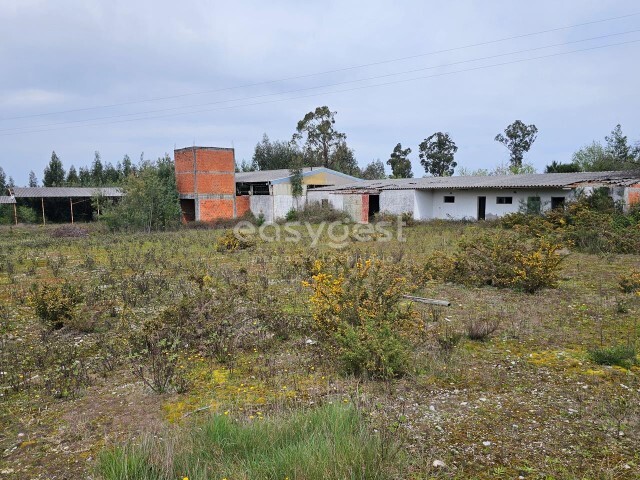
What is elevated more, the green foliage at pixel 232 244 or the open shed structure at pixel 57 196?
the open shed structure at pixel 57 196

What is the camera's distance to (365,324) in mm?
5172

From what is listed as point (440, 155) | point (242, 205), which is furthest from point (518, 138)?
point (242, 205)

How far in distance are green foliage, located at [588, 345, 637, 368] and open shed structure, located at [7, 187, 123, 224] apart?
33.4 metres

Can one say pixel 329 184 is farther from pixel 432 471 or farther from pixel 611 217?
pixel 432 471

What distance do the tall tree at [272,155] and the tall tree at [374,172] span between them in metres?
8.48

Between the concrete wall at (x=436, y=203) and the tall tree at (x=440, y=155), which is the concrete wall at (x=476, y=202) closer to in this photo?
the concrete wall at (x=436, y=203)

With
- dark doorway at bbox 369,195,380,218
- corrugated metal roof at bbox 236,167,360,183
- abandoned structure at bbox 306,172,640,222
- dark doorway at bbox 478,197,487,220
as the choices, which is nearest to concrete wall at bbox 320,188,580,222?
abandoned structure at bbox 306,172,640,222

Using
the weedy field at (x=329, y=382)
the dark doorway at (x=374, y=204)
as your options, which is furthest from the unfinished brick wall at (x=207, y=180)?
the weedy field at (x=329, y=382)

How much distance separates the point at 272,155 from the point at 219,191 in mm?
21861

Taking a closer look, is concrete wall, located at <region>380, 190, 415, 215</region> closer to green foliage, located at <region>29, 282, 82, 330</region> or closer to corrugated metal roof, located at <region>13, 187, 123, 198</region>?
corrugated metal roof, located at <region>13, 187, 123, 198</region>

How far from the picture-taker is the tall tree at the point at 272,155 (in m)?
52.3

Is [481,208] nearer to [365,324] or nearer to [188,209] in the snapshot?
[188,209]

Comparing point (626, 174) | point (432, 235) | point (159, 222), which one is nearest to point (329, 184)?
point (159, 222)

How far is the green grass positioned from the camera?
2869 millimetres
